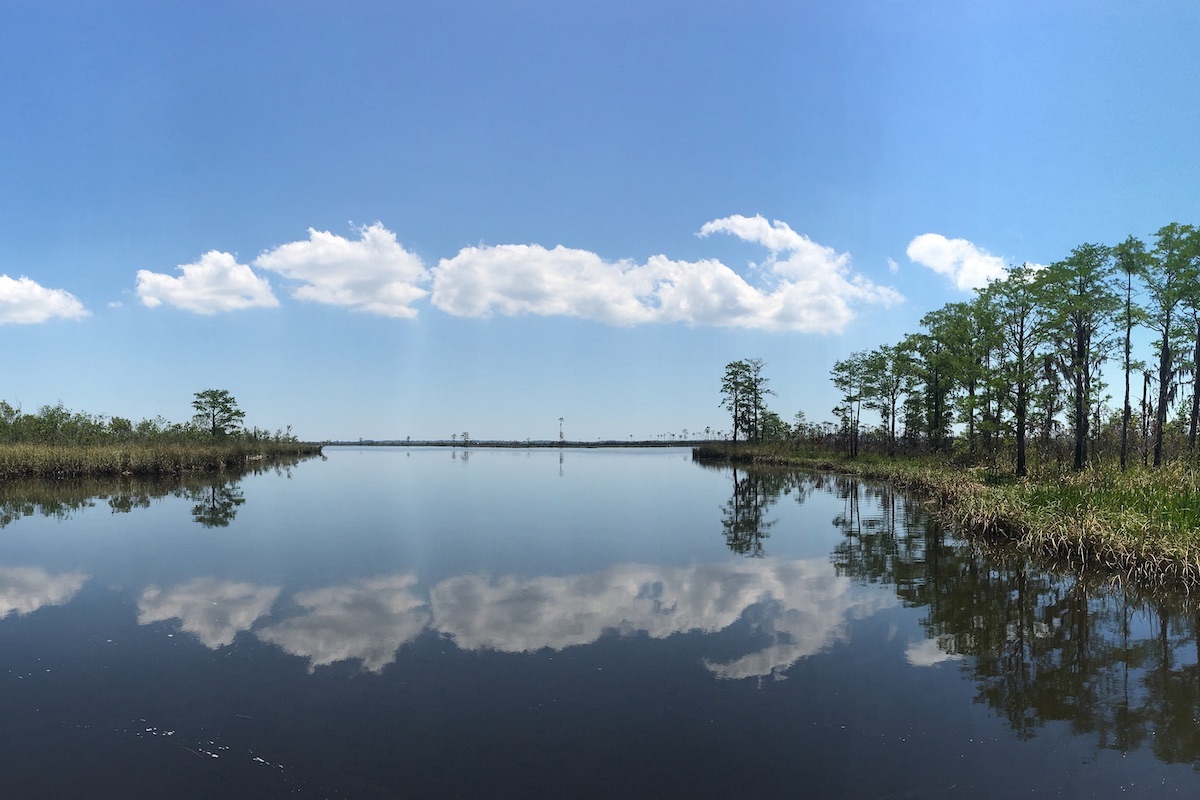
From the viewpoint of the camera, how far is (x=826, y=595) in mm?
8969

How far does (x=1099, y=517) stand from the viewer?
11.2m

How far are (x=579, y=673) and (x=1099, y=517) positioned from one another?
35.3 feet

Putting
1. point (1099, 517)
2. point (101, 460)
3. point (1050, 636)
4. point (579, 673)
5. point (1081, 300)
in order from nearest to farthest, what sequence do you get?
point (579, 673) < point (1050, 636) < point (1099, 517) < point (1081, 300) < point (101, 460)

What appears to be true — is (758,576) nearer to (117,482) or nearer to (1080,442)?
(1080,442)

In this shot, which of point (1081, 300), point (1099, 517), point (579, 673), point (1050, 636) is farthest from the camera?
point (1081, 300)

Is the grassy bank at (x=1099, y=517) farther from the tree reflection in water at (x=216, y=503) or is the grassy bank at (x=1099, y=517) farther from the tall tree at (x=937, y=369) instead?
the tree reflection in water at (x=216, y=503)

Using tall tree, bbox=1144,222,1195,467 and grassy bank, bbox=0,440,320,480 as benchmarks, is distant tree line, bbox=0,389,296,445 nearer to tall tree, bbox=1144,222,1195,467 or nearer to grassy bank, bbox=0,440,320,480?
grassy bank, bbox=0,440,320,480

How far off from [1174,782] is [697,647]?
152 inches

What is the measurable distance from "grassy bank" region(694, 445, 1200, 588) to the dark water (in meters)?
0.93

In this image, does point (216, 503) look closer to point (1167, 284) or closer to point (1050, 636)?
point (1050, 636)

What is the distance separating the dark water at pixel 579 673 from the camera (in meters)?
4.19

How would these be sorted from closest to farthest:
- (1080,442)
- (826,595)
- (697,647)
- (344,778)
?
(344,778)
(697,647)
(826,595)
(1080,442)

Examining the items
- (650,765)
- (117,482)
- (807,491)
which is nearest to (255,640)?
(650,765)

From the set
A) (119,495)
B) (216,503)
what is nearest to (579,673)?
(216,503)
